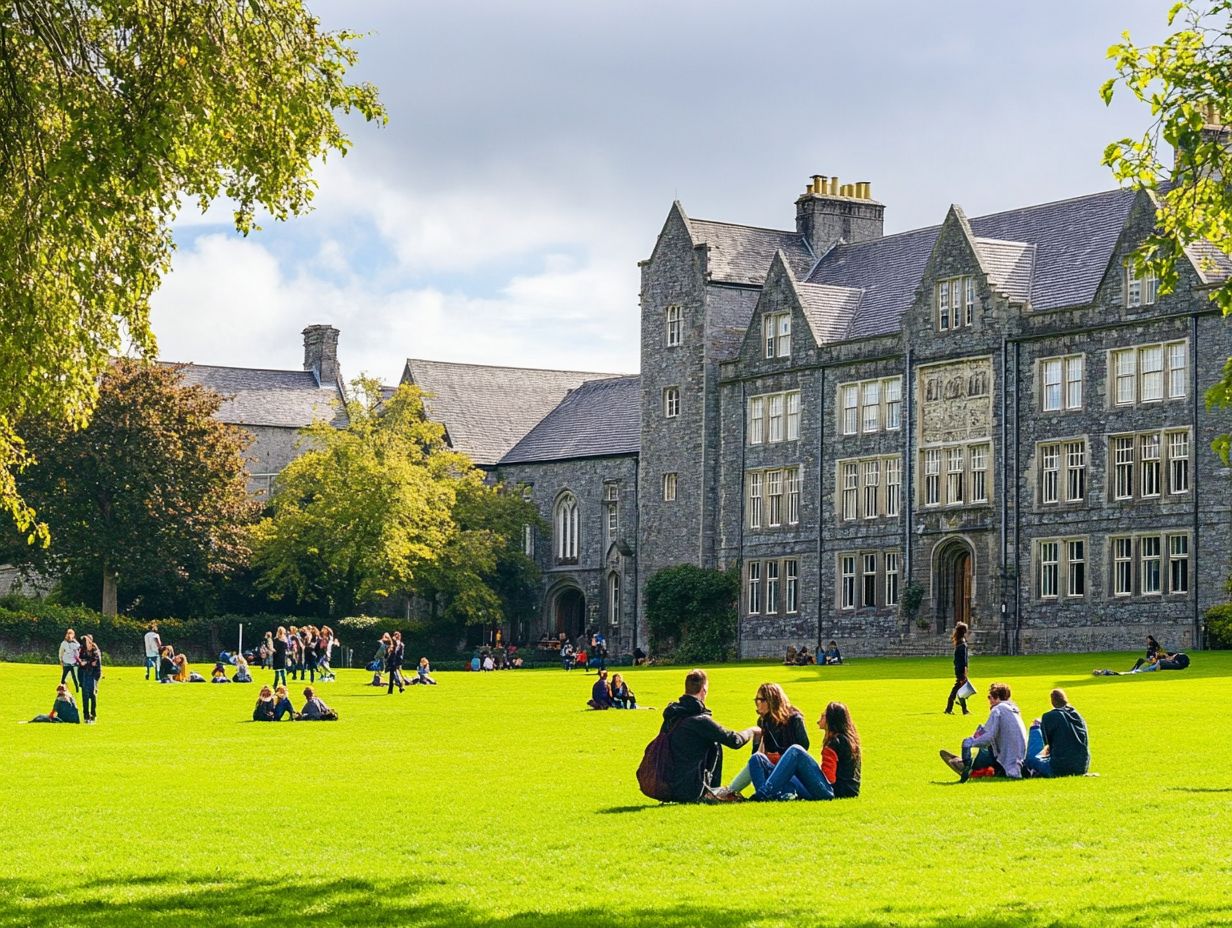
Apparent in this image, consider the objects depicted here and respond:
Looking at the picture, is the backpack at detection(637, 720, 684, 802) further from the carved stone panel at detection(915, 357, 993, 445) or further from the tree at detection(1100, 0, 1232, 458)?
the carved stone panel at detection(915, 357, 993, 445)

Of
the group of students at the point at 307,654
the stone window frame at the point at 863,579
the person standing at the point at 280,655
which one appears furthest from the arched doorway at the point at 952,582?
the person standing at the point at 280,655

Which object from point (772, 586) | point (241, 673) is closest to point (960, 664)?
point (241, 673)

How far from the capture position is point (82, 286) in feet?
69.9

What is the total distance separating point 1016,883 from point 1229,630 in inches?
1939

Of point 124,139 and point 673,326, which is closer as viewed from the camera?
point 124,139

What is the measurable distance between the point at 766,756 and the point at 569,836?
393 centimetres

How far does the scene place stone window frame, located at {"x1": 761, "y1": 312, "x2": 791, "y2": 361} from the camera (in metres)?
82.9

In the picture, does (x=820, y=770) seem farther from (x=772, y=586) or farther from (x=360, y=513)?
(x=360, y=513)

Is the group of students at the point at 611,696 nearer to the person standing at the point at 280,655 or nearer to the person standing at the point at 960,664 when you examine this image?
the person standing at the point at 960,664

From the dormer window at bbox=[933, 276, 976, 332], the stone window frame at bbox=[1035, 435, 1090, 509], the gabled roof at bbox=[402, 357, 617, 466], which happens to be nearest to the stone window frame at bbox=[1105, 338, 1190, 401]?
the stone window frame at bbox=[1035, 435, 1090, 509]

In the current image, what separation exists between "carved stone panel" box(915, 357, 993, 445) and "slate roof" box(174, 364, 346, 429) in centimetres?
4405

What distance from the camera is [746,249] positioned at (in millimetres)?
89125

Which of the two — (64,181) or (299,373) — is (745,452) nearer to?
(299,373)

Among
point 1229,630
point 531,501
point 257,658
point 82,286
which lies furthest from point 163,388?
point 82,286
